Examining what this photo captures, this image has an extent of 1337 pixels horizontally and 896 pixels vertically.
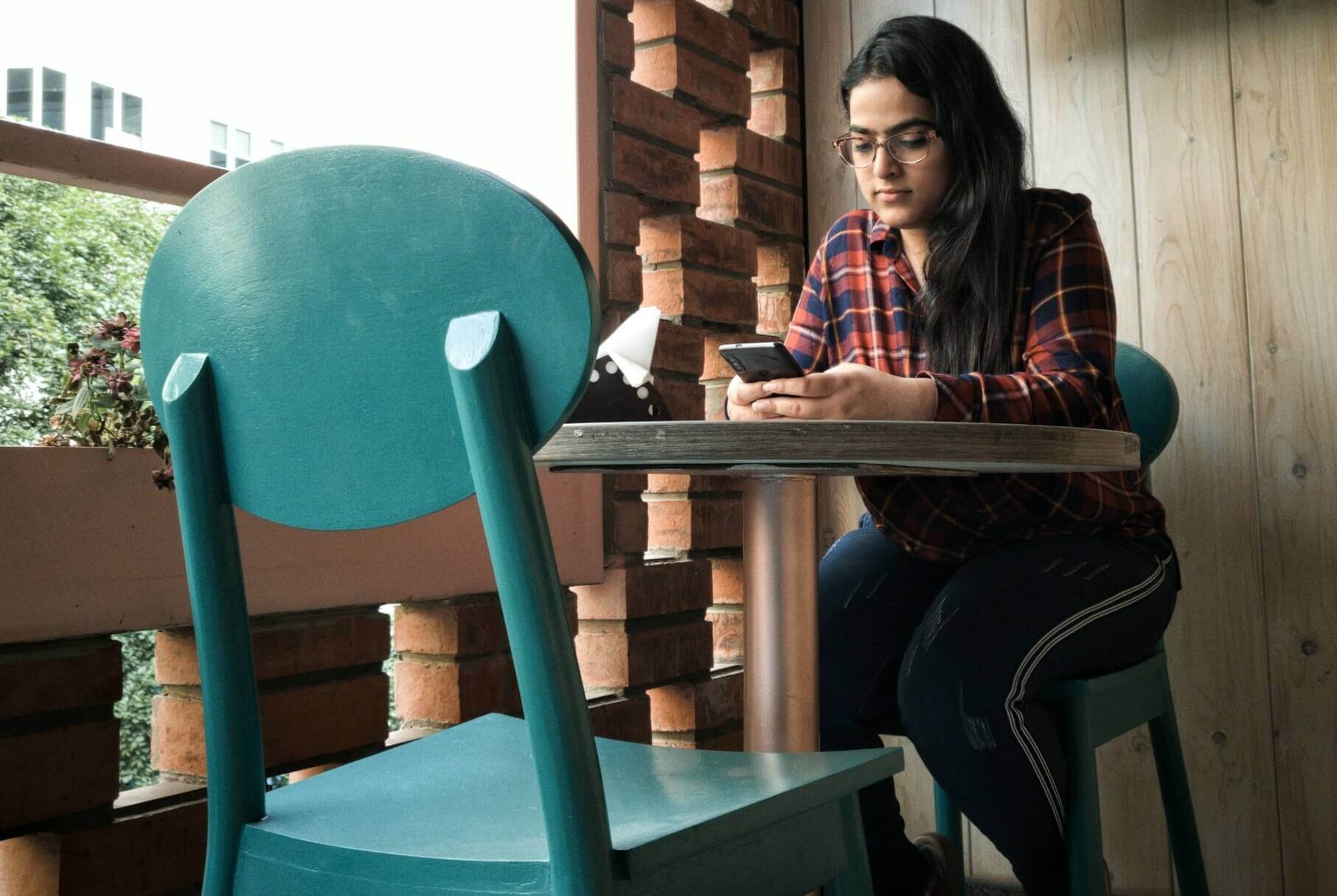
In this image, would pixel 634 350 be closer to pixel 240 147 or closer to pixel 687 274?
pixel 240 147

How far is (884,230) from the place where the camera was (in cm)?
168

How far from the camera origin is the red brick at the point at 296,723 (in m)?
1.39

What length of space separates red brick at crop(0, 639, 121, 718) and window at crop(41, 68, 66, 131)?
570 mm

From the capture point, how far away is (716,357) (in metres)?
2.29

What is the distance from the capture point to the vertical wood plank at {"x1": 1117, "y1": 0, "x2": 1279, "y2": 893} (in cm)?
202

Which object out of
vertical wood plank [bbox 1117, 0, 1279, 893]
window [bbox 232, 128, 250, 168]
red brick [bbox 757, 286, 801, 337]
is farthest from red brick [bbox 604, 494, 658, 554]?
vertical wood plank [bbox 1117, 0, 1279, 893]

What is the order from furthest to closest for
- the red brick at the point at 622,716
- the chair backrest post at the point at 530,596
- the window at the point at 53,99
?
the red brick at the point at 622,716 → the window at the point at 53,99 → the chair backrest post at the point at 530,596

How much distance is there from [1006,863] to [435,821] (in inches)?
66.0

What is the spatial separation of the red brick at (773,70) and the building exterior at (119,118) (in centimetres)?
123

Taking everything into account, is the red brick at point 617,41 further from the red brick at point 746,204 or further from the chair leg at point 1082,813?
the chair leg at point 1082,813

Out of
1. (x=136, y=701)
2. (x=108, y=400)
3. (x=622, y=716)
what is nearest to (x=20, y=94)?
(x=108, y=400)

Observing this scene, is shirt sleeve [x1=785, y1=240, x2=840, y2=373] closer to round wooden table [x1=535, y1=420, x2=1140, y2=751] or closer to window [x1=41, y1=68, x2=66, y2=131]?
round wooden table [x1=535, y1=420, x2=1140, y2=751]

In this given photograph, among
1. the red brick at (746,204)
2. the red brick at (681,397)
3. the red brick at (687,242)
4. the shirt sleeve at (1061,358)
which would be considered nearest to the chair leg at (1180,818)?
the shirt sleeve at (1061,358)

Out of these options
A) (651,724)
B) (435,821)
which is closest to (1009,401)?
(435,821)
